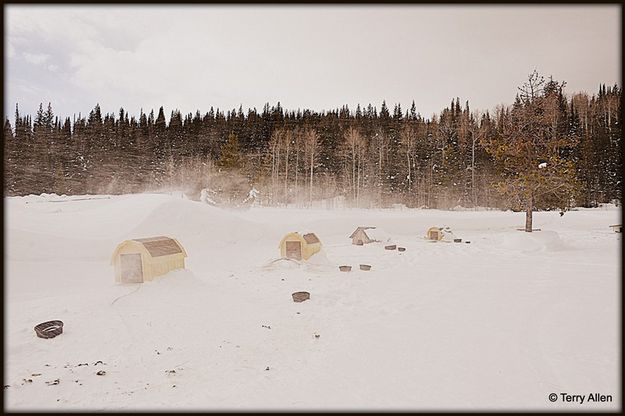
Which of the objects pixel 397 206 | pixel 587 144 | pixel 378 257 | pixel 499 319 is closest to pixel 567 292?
pixel 499 319

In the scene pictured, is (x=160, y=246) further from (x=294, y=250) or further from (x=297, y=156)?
(x=297, y=156)

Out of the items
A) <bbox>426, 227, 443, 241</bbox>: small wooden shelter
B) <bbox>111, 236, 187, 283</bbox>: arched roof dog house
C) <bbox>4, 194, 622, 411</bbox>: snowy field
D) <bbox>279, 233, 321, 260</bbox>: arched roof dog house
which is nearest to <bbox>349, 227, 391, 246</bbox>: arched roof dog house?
<bbox>426, 227, 443, 241</bbox>: small wooden shelter

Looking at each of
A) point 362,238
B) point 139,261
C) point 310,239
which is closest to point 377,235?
point 362,238

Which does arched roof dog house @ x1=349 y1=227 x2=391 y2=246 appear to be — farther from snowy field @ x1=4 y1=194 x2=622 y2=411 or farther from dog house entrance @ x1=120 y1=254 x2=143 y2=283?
dog house entrance @ x1=120 y1=254 x2=143 y2=283

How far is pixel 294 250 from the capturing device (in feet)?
49.6

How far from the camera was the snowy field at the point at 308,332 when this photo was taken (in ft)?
15.9

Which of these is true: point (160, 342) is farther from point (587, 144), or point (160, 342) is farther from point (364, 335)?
point (587, 144)

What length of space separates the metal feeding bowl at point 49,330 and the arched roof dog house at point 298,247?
898 cm

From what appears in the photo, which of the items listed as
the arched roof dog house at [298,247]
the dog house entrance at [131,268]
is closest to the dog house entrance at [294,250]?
the arched roof dog house at [298,247]

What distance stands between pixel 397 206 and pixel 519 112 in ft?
83.9

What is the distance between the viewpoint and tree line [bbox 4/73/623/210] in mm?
43938

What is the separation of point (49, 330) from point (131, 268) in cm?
404

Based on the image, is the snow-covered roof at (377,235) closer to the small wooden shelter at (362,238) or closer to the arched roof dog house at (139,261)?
the small wooden shelter at (362,238)

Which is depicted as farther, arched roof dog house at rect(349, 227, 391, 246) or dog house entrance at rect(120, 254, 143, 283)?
arched roof dog house at rect(349, 227, 391, 246)
